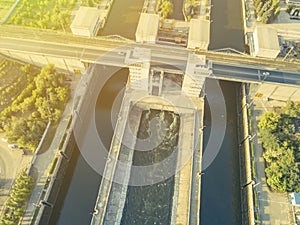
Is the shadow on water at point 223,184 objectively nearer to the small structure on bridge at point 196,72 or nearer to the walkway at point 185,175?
the walkway at point 185,175

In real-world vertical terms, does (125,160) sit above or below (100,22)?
below

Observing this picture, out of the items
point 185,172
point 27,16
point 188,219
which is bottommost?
point 188,219

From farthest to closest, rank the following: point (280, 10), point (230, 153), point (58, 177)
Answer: point (280, 10) → point (230, 153) → point (58, 177)

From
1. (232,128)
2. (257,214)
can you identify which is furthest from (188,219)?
(232,128)

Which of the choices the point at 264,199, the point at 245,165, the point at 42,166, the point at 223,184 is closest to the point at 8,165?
the point at 42,166

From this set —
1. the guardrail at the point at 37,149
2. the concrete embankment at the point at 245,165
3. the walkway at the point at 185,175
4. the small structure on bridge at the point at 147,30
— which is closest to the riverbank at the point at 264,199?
the concrete embankment at the point at 245,165

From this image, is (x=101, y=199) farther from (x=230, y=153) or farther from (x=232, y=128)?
(x=232, y=128)

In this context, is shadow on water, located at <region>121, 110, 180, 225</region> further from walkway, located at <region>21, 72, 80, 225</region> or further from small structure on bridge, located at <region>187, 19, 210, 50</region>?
small structure on bridge, located at <region>187, 19, 210, 50</region>
